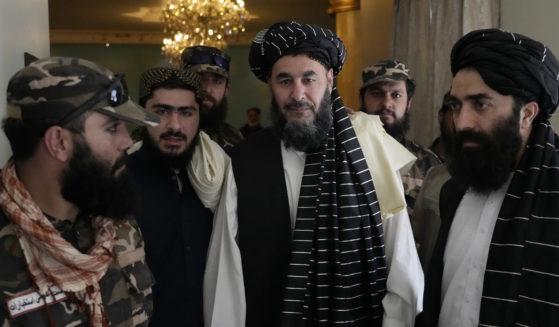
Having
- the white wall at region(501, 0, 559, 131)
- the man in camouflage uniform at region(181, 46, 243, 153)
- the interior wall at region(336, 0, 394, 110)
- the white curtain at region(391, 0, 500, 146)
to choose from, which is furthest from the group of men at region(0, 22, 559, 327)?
the interior wall at region(336, 0, 394, 110)

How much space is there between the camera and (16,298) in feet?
4.88

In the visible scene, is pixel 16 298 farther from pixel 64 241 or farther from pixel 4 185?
pixel 4 185

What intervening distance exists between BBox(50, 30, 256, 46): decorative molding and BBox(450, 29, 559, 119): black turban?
512 inches

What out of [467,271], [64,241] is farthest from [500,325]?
[64,241]

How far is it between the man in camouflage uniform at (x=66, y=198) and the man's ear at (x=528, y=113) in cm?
117

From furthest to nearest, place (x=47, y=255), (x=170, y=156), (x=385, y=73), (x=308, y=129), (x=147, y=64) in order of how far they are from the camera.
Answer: (x=147, y=64), (x=385, y=73), (x=170, y=156), (x=308, y=129), (x=47, y=255)

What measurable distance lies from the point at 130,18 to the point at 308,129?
11.4m

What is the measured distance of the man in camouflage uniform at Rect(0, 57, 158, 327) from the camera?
1515mm

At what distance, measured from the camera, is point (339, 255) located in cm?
208

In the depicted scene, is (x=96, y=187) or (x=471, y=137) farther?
(x=471, y=137)

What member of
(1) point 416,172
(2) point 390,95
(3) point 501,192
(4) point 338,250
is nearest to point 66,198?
(4) point 338,250

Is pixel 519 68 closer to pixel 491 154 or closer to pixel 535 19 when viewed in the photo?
pixel 491 154

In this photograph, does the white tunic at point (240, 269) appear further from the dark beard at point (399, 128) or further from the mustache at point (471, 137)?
the dark beard at point (399, 128)

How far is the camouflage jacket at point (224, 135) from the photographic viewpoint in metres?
3.38
